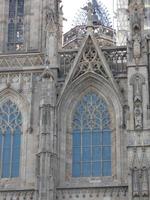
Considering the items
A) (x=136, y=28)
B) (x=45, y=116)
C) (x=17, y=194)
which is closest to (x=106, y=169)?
(x=45, y=116)

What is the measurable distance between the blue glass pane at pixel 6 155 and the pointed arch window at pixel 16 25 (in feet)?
17.0

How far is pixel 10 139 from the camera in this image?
26.6 m

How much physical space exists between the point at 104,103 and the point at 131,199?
5.64 metres

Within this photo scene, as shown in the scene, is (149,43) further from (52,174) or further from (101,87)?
(52,174)

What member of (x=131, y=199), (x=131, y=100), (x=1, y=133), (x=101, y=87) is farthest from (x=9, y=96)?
(x=131, y=199)

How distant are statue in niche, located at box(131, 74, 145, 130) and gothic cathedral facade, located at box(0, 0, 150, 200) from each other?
45 millimetres

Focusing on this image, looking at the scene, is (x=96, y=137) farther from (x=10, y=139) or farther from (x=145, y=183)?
(x=10, y=139)

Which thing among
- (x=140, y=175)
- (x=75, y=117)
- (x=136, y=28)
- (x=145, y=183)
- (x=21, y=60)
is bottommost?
(x=145, y=183)

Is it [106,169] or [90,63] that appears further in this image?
[90,63]

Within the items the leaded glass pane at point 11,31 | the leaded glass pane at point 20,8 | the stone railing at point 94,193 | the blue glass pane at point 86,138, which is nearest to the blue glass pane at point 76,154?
the blue glass pane at point 86,138

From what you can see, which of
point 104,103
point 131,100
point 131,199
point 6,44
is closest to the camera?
point 131,199

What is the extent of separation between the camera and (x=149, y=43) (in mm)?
26922

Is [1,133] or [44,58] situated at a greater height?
[44,58]

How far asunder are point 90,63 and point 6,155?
613cm
